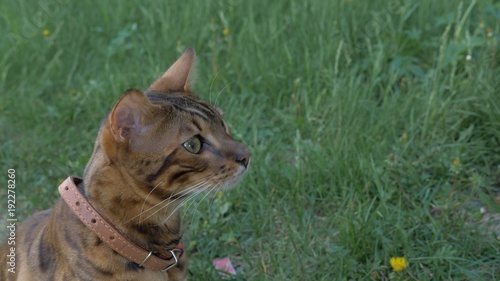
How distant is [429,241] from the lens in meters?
3.32

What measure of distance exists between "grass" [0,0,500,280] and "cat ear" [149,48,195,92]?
600mm

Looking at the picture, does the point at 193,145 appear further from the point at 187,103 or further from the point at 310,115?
the point at 310,115

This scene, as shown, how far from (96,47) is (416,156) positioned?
248 cm

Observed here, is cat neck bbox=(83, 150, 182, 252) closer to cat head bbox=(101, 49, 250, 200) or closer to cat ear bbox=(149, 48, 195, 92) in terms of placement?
cat head bbox=(101, 49, 250, 200)

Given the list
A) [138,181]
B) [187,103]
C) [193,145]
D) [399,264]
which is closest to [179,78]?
[187,103]

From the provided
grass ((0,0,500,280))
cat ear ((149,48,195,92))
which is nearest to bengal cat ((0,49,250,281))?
cat ear ((149,48,195,92))

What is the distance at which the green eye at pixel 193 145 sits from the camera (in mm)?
2566

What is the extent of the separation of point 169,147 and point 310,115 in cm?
175

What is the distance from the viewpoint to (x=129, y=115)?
2.46 m

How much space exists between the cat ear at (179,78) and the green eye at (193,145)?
34 centimetres

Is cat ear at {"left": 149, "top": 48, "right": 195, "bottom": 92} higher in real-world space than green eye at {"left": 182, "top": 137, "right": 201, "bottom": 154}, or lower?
higher

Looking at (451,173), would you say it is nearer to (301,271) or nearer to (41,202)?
(301,271)

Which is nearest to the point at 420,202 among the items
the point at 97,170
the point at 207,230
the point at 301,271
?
the point at 301,271

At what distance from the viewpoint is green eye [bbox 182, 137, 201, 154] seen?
8.42ft
